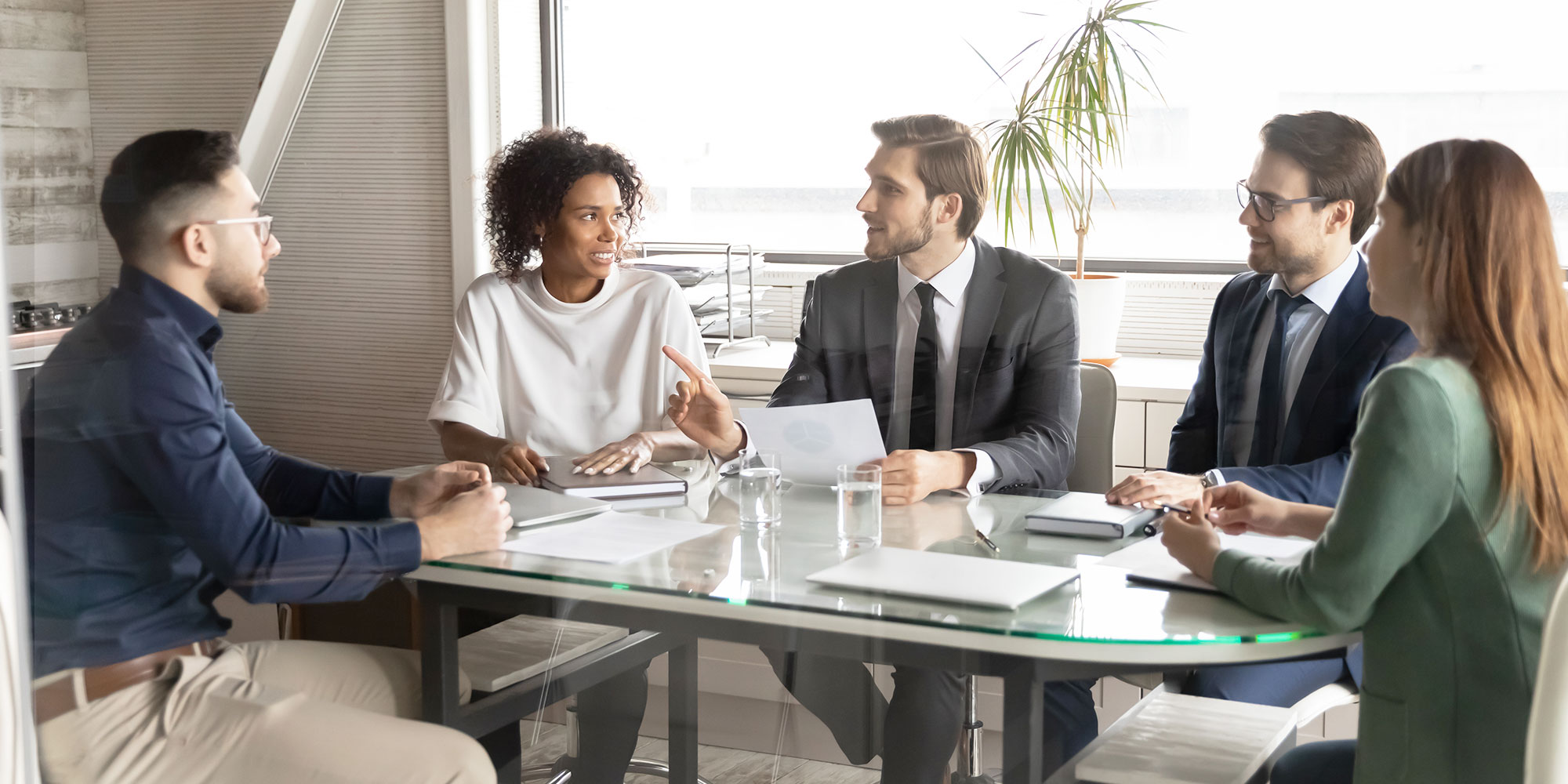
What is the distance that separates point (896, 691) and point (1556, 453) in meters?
0.66

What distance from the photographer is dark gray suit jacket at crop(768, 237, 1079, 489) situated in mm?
1464

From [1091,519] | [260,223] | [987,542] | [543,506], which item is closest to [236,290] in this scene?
[260,223]

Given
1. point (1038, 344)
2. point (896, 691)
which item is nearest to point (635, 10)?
point (1038, 344)

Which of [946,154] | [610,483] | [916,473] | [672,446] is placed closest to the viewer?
[946,154]

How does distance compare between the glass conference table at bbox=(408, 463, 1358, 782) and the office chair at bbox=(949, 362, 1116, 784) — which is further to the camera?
the office chair at bbox=(949, 362, 1116, 784)

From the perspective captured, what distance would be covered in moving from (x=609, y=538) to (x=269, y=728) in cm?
43

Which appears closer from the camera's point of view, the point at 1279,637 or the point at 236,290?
the point at 1279,637

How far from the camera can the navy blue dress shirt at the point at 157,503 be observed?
119cm

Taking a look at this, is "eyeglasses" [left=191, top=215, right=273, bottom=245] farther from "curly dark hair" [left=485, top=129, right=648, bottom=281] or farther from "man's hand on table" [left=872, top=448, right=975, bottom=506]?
"man's hand on table" [left=872, top=448, right=975, bottom=506]

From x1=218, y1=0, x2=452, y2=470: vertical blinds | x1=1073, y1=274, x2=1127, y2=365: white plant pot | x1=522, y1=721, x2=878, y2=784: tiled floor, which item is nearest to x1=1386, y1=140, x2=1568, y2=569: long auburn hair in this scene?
x1=1073, y1=274, x2=1127, y2=365: white plant pot

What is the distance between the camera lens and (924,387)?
1.51m

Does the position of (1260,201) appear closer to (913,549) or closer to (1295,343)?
(1295,343)

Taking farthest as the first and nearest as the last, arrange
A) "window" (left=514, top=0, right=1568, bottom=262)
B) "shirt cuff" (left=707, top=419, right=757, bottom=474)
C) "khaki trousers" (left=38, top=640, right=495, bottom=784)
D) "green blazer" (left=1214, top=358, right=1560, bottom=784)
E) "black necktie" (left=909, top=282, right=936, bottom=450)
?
"shirt cuff" (left=707, top=419, right=757, bottom=474) → "black necktie" (left=909, top=282, right=936, bottom=450) → "khaki trousers" (left=38, top=640, right=495, bottom=784) → "window" (left=514, top=0, right=1568, bottom=262) → "green blazer" (left=1214, top=358, right=1560, bottom=784)

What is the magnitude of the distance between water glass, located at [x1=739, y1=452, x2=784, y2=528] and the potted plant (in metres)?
0.43
